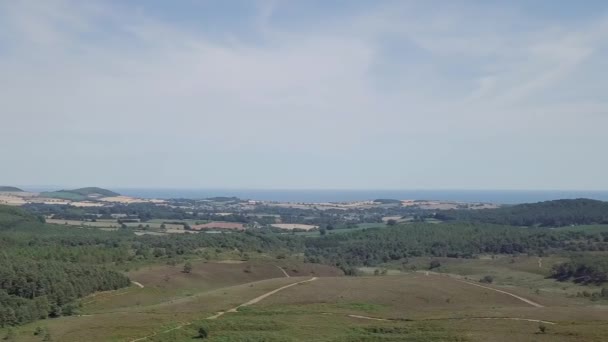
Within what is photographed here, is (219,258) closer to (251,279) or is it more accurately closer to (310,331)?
(251,279)

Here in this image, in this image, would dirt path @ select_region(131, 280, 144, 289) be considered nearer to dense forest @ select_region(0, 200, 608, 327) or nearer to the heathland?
the heathland

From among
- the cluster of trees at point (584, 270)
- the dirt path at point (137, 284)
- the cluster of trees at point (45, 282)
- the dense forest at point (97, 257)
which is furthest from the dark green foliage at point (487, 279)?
the cluster of trees at point (45, 282)

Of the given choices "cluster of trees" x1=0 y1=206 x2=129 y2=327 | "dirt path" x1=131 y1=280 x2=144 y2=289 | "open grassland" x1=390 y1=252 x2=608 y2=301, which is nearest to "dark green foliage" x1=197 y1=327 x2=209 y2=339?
"cluster of trees" x1=0 y1=206 x2=129 y2=327

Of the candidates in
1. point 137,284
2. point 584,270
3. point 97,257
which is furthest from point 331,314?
point 584,270

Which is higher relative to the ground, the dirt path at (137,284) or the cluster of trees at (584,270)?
the cluster of trees at (584,270)

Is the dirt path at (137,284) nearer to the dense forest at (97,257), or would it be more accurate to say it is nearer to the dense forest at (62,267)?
the dense forest at (62,267)
